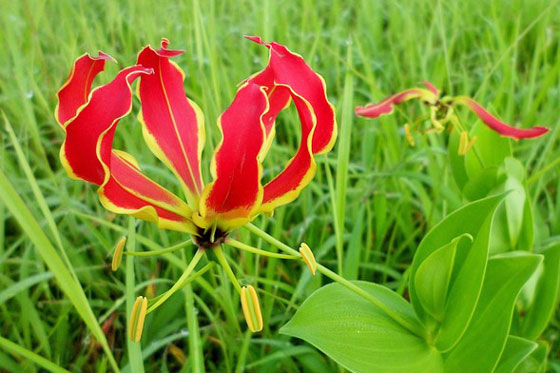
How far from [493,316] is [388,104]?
47cm

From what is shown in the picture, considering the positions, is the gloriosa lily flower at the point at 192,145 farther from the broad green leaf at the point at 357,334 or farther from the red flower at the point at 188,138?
the broad green leaf at the point at 357,334

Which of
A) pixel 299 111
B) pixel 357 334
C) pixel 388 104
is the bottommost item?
pixel 357 334

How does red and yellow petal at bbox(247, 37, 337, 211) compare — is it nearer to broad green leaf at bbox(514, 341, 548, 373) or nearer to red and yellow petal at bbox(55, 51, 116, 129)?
red and yellow petal at bbox(55, 51, 116, 129)

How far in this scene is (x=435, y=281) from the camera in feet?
2.47

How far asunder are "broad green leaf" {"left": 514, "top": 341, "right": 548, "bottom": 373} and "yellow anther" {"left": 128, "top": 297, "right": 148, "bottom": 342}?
1.97 feet

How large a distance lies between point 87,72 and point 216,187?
0.16 meters

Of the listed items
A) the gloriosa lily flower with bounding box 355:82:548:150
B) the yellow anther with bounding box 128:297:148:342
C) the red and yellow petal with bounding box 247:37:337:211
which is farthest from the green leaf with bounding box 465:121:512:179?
the yellow anther with bounding box 128:297:148:342

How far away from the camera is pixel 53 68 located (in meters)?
1.67

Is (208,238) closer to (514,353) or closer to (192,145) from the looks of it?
(192,145)

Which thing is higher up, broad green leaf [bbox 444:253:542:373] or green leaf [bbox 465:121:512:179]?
green leaf [bbox 465:121:512:179]

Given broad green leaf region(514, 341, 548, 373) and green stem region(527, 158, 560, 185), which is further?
green stem region(527, 158, 560, 185)

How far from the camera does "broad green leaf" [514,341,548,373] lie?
840 millimetres

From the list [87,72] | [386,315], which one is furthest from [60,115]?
[386,315]

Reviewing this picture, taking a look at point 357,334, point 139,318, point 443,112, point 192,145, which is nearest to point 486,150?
point 443,112
